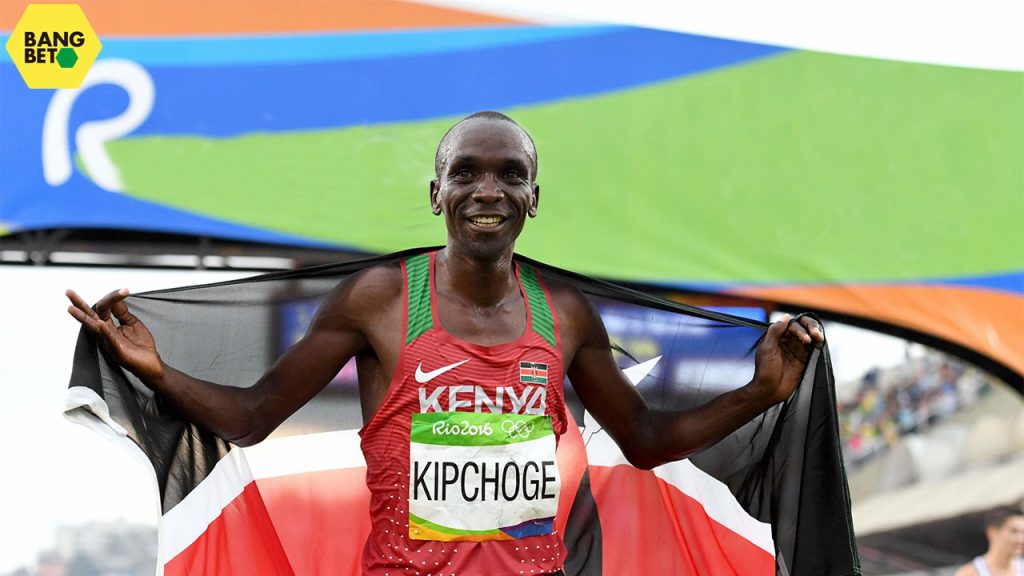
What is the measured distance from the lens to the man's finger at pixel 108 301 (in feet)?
9.20

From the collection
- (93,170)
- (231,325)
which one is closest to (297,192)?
(93,170)

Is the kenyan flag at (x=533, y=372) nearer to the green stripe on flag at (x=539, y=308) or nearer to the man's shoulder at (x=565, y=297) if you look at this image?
the green stripe on flag at (x=539, y=308)

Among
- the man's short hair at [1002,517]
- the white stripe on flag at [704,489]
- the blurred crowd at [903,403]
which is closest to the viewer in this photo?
the white stripe on flag at [704,489]

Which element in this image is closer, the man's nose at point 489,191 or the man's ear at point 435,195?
the man's nose at point 489,191

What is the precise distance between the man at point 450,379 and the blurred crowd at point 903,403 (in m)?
16.0

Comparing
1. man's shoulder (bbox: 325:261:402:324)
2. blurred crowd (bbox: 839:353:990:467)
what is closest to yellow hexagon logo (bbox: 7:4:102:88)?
man's shoulder (bbox: 325:261:402:324)

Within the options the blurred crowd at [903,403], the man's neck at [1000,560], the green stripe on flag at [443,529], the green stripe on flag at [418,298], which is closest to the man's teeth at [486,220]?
the green stripe on flag at [418,298]

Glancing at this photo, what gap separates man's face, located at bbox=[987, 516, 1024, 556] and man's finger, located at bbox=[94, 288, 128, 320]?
18.1 ft

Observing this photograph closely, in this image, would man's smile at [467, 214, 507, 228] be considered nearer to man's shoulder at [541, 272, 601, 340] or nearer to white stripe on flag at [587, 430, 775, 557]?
man's shoulder at [541, 272, 601, 340]

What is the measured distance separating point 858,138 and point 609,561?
9.66 ft

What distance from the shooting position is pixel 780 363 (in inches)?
127

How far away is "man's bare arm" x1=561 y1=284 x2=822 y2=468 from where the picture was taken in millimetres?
3174

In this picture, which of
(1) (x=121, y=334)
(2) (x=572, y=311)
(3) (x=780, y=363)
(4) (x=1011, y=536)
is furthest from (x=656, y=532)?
(4) (x=1011, y=536)

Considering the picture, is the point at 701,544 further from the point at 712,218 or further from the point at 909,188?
the point at 909,188
